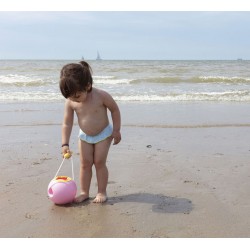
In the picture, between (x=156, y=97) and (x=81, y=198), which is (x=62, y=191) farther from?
(x=156, y=97)

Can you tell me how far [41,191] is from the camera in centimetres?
377

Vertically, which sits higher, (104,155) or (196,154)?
(104,155)

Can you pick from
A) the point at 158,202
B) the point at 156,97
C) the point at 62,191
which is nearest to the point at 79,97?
the point at 62,191

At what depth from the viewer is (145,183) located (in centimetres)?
401

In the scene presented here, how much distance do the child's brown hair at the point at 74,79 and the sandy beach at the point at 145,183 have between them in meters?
1.00

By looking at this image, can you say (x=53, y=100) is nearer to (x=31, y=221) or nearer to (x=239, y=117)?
(x=239, y=117)

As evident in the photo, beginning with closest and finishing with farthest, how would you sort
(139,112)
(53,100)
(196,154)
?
(196,154), (139,112), (53,100)

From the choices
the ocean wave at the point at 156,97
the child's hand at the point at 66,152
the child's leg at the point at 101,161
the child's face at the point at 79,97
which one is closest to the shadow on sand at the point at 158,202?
the child's leg at the point at 101,161

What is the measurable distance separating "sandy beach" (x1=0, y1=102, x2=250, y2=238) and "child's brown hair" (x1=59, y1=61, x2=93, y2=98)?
1001 millimetres

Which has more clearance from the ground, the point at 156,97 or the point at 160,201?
the point at 156,97

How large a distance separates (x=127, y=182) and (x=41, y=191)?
34.3 inches

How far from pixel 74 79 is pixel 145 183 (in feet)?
4.50
